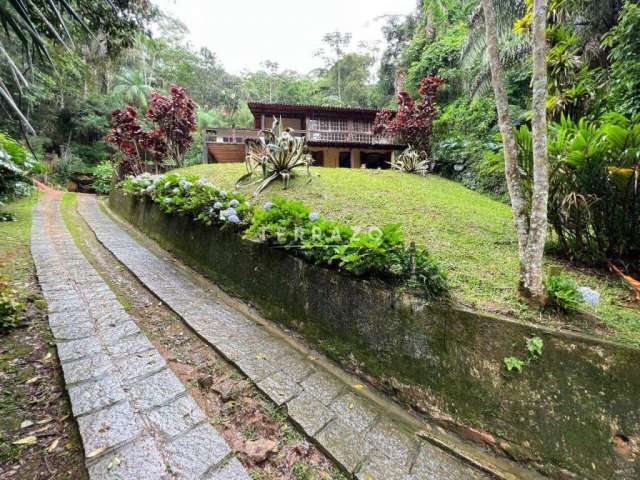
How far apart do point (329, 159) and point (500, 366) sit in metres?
12.7

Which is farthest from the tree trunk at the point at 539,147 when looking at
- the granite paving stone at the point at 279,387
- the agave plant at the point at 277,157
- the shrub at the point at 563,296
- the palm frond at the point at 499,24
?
the palm frond at the point at 499,24

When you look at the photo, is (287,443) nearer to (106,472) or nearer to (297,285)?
(106,472)

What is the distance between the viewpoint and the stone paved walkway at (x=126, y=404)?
1113 millimetres

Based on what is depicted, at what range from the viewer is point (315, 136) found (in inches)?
484

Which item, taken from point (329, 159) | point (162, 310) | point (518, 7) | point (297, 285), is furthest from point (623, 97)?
point (329, 159)

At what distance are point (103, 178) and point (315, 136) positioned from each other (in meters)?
10.00

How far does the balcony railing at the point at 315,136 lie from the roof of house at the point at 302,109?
3.75 ft

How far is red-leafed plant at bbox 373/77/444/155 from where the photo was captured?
25.8 feet

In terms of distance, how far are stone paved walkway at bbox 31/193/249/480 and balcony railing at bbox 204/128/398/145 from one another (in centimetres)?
990

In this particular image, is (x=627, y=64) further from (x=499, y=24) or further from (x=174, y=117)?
(x=174, y=117)

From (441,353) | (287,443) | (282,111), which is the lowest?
(287,443)

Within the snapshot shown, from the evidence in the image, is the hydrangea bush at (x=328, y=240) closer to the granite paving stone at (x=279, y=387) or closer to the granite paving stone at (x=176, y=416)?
the granite paving stone at (x=279, y=387)

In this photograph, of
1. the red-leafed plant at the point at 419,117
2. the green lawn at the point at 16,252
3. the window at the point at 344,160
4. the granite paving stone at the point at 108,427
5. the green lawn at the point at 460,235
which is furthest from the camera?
the window at the point at 344,160

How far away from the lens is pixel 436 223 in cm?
331
